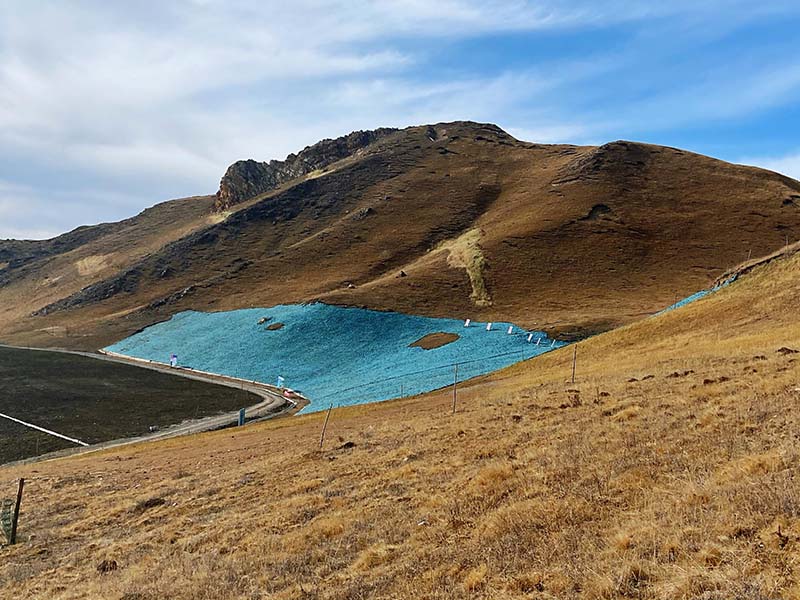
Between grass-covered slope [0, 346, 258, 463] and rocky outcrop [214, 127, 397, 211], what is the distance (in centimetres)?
11456

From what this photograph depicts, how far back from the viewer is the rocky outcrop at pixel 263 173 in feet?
620

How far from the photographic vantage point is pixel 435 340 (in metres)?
65.6

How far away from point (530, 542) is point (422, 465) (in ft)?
23.5

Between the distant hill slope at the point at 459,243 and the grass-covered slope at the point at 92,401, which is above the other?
the distant hill slope at the point at 459,243

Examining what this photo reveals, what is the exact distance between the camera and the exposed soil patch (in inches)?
2501

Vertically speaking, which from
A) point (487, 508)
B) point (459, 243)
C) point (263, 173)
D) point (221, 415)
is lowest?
point (221, 415)

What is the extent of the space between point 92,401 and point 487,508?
5463cm

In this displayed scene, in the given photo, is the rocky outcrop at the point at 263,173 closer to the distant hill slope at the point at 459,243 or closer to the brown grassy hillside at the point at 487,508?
the distant hill slope at the point at 459,243

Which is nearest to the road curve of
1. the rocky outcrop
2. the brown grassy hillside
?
the brown grassy hillside

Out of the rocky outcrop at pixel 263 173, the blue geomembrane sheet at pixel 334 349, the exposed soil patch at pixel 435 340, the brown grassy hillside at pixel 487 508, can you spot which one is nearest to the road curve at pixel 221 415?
the blue geomembrane sheet at pixel 334 349

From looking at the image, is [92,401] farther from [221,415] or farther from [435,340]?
[435,340]

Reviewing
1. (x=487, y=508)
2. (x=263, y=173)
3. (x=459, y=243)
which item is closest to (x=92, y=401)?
(x=487, y=508)

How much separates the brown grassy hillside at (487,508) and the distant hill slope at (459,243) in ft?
153

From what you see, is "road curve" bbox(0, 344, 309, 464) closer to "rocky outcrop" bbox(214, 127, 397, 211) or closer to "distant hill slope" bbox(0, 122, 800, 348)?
"distant hill slope" bbox(0, 122, 800, 348)
